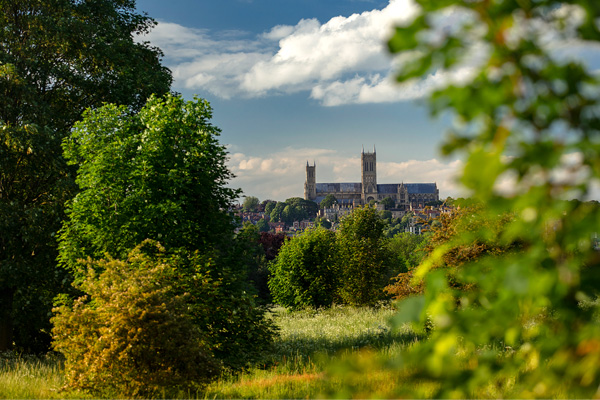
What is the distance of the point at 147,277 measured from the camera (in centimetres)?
905

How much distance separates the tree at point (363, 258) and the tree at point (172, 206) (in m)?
15.9

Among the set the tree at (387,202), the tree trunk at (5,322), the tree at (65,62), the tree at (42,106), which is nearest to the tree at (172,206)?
the tree at (42,106)

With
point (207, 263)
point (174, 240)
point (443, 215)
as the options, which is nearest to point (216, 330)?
point (207, 263)

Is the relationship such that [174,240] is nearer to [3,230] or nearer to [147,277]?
[147,277]

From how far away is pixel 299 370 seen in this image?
1222cm

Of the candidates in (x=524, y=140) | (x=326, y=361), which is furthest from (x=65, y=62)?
(x=524, y=140)

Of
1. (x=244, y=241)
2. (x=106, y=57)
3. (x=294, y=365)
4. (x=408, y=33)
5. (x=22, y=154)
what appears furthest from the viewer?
(x=106, y=57)

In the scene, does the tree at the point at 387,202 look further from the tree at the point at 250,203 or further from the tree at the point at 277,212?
the tree at the point at 250,203

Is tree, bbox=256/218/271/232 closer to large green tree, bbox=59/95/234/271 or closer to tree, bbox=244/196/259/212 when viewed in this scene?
tree, bbox=244/196/259/212

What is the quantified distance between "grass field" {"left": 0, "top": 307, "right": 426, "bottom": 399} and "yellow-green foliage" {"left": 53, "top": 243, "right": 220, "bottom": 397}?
0.47 metres

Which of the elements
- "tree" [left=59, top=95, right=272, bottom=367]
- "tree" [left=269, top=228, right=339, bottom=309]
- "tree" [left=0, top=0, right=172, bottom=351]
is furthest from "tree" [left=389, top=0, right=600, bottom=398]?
"tree" [left=269, top=228, right=339, bottom=309]

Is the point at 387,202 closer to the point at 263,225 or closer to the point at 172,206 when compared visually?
the point at 263,225

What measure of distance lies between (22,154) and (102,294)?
925cm

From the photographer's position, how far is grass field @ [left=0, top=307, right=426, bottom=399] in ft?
17.7
